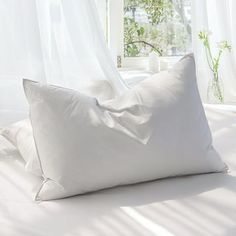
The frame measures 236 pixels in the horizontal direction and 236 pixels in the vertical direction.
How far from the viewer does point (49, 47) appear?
1.85 metres

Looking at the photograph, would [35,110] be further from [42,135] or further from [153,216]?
[153,216]

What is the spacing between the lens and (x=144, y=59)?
9.84 feet

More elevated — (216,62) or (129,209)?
(216,62)

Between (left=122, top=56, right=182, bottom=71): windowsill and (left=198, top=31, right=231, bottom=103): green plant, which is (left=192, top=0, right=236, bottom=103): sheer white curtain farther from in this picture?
(left=122, top=56, right=182, bottom=71): windowsill

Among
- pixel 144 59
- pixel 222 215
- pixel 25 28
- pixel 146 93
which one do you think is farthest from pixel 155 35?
pixel 222 215

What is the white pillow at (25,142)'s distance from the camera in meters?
1.32

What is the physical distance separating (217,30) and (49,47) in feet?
4.73

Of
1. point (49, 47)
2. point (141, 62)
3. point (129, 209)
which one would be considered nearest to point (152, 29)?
point (141, 62)

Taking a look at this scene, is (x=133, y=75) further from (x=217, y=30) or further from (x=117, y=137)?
(x=117, y=137)

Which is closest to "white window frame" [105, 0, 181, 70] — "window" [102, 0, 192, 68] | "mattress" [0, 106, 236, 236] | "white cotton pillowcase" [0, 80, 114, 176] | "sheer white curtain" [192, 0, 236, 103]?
"window" [102, 0, 192, 68]

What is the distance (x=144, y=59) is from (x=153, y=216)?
205 cm

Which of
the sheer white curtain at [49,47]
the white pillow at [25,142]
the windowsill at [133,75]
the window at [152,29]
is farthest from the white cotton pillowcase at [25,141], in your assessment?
the window at [152,29]

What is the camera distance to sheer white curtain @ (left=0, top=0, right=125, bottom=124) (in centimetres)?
171

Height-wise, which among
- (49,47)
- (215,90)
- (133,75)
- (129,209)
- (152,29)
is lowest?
(129,209)
